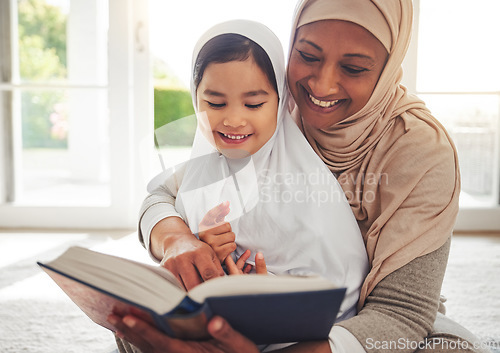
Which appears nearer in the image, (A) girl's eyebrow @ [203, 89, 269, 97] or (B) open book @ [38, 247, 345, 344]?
(B) open book @ [38, 247, 345, 344]

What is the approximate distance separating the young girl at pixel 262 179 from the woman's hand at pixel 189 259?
0.04 m

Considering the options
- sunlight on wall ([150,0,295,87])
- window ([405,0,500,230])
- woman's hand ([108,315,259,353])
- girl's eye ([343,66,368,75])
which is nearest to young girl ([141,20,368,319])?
girl's eye ([343,66,368,75])

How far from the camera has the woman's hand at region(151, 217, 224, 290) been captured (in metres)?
0.95

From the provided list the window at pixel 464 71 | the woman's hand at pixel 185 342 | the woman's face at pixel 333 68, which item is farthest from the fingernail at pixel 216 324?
the window at pixel 464 71

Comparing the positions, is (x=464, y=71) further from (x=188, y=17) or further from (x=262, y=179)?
(x=262, y=179)

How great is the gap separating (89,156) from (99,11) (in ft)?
3.03

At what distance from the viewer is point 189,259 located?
0.96m

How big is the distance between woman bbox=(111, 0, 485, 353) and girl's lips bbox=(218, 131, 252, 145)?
0.47 feet

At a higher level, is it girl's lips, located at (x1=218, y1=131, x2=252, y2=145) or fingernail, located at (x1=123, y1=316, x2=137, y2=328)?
girl's lips, located at (x1=218, y1=131, x2=252, y2=145)

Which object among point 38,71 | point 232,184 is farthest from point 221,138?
point 38,71

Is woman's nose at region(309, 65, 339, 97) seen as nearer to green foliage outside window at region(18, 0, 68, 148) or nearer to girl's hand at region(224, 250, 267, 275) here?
girl's hand at region(224, 250, 267, 275)

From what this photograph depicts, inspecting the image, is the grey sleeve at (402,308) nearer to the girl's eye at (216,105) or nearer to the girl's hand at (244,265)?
the girl's hand at (244,265)

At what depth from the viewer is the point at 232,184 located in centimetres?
111

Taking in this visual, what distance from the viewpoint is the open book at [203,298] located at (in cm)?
67
